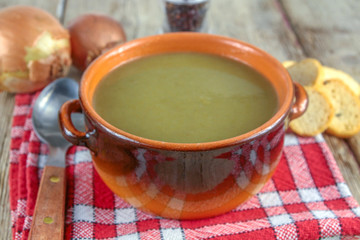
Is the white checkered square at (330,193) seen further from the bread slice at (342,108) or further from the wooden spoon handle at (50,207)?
the wooden spoon handle at (50,207)

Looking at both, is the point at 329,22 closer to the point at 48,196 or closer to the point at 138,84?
the point at 138,84

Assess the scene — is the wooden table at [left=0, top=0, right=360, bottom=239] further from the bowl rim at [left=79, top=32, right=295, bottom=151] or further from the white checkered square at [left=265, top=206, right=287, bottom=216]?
the white checkered square at [left=265, top=206, right=287, bottom=216]

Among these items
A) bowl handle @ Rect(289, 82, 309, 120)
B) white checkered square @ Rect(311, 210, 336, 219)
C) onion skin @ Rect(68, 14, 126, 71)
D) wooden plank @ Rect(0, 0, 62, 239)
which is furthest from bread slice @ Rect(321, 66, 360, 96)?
wooden plank @ Rect(0, 0, 62, 239)

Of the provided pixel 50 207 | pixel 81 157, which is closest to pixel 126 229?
pixel 50 207

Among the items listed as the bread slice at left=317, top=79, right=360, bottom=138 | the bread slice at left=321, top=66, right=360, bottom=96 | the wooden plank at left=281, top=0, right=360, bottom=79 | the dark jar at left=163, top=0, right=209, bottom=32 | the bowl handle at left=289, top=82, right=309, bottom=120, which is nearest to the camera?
the bowl handle at left=289, top=82, right=309, bottom=120

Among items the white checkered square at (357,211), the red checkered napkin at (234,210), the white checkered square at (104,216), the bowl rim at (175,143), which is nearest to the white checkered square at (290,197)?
the red checkered napkin at (234,210)

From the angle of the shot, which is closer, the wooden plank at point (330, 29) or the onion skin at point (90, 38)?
the onion skin at point (90, 38)

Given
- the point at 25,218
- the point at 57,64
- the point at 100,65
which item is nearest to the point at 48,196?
Answer: the point at 25,218
